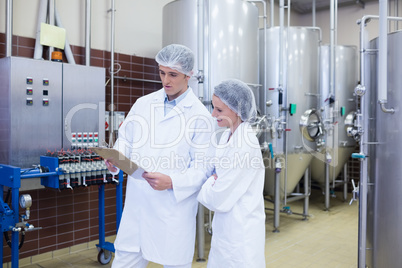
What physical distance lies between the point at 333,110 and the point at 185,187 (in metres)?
3.79

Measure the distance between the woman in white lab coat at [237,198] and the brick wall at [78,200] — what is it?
199cm

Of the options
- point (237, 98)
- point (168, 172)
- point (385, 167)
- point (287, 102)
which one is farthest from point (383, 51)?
Answer: point (287, 102)

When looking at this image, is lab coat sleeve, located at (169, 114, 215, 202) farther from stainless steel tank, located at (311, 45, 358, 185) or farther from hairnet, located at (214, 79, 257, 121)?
stainless steel tank, located at (311, 45, 358, 185)

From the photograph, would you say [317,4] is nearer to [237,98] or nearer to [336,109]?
[336,109]

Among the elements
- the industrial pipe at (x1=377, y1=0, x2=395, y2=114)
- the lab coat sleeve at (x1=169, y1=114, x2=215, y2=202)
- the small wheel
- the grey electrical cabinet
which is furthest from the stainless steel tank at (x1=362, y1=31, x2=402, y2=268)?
the grey electrical cabinet

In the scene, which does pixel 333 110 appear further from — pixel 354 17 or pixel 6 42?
pixel 6 42

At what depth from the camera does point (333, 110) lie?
5.00 metres

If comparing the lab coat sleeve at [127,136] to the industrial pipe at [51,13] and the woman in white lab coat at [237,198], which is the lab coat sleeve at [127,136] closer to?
the woman in white lab coat at [237,198]

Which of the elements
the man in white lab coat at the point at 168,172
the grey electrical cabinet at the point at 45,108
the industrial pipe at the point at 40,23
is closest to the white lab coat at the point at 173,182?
the man in white lab coat at the point at 168,172

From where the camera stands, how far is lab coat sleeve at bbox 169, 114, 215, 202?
178 centimetres

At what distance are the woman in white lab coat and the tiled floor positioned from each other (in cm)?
143

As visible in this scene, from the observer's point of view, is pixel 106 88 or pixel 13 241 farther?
pixel 106 88

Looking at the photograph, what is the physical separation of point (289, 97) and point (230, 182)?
2857mm

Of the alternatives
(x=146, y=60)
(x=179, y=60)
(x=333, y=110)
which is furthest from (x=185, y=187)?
(x=333, y=110)
